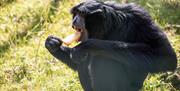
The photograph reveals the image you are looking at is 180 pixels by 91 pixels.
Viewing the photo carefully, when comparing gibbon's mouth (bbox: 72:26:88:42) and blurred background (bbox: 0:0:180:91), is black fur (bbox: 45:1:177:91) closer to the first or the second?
gibbon's mouth (bbox: 72:26:88:42)

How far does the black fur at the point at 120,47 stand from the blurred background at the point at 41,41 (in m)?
1.14

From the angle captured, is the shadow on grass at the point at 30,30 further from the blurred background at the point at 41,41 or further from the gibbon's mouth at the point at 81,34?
the gibbon's mouth at the point at 81,34

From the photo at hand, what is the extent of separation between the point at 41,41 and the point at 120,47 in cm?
289

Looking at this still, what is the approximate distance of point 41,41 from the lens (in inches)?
300

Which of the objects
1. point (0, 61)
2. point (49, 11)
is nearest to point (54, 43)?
point (0, 61)

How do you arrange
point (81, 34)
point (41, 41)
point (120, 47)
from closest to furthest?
point (120, 47) → point (81, 34) → point (41, 41)

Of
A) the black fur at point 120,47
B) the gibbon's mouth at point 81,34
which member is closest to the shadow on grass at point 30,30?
the black fur at point 120,47

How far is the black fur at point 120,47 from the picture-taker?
194 inches

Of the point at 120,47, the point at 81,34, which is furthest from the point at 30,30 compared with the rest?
the point at 120,47

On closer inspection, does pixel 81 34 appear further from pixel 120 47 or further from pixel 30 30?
pixel 30 30

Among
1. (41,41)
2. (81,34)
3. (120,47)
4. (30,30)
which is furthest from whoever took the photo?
(30,30)

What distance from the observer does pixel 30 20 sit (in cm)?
826

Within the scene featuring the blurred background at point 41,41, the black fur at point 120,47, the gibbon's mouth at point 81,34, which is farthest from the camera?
the blurred background at point 41,41

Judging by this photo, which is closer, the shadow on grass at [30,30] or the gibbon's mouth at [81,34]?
the gibbon's mouth at [81,34]
